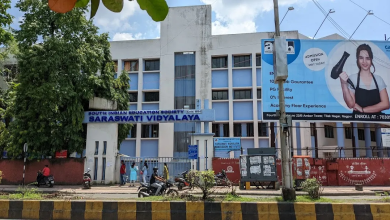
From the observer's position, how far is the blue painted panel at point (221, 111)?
28828 mm

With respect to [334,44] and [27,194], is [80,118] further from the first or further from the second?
[334,44]

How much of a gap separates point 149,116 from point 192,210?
12.5m

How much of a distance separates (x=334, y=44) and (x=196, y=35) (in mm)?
14721

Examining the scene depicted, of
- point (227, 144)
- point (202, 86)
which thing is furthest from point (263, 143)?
point (202, 86)

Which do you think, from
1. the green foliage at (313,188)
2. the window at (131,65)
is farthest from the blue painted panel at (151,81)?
the green foliage at (313,188)

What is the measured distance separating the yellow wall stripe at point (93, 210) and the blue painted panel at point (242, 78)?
23.3 m

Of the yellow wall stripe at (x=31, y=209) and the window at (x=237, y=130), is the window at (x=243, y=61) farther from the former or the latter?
the yellow wall stripe at (x=31, y=209)

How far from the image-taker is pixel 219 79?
96.8ft

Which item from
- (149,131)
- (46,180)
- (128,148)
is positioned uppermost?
(149,131)

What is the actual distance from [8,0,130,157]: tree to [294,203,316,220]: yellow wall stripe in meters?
14.4

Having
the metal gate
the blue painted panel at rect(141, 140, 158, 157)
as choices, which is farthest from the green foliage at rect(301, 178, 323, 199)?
the blue painted panel at rect(141, 140, 158, 157)

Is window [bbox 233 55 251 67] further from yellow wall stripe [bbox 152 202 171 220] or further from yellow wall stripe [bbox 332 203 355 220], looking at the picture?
yellow wall stripe [bbox 152 202 171 220]

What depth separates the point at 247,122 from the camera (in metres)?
28.6

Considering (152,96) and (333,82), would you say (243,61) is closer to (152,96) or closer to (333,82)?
(152,96)
